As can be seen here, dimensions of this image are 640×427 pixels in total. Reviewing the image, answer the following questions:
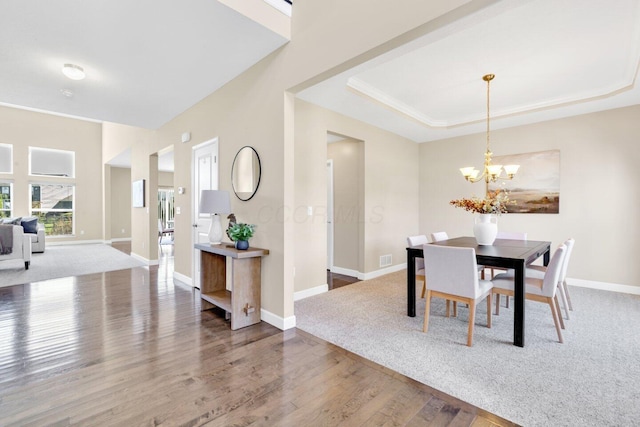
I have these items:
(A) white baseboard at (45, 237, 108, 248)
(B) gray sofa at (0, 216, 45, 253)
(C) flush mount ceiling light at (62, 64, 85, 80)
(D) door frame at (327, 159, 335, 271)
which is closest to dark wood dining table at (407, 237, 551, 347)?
(D) door frame at (327, 159, 335, 271)

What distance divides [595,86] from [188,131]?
564cm

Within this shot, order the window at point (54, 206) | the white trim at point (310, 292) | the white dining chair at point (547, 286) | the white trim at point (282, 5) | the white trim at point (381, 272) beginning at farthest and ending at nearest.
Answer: the window at point (54, 206), the white trim at point (381, 272), the white trim at point (310, 292), the white trim at point (282, 5), the white dining chair at point (547, 286)

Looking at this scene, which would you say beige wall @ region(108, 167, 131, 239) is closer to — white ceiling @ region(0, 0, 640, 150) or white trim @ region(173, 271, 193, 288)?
white ceiling @ region(0, 0, 640, 150)

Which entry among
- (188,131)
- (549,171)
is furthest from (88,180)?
(549,171)

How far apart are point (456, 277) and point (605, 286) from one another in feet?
11.0

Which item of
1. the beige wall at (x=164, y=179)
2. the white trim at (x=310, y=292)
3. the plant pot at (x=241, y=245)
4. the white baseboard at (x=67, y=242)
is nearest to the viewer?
the plant pot at (x=241, y=245)

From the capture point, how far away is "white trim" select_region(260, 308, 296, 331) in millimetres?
2777

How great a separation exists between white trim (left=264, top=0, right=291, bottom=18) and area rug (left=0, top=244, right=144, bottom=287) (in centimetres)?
542

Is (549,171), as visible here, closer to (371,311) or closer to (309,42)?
(371,311)

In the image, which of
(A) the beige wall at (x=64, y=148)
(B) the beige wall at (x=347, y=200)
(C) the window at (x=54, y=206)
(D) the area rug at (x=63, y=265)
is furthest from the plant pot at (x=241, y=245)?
(C) the window at (x=54, y=206)

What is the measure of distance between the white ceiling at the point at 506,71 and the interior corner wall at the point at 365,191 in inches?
9.9

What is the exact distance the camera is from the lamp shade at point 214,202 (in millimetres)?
3090

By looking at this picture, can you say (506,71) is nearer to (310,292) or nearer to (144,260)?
(310,292)

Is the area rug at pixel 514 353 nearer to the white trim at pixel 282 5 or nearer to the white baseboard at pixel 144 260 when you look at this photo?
the white trim at pixel 282 5
